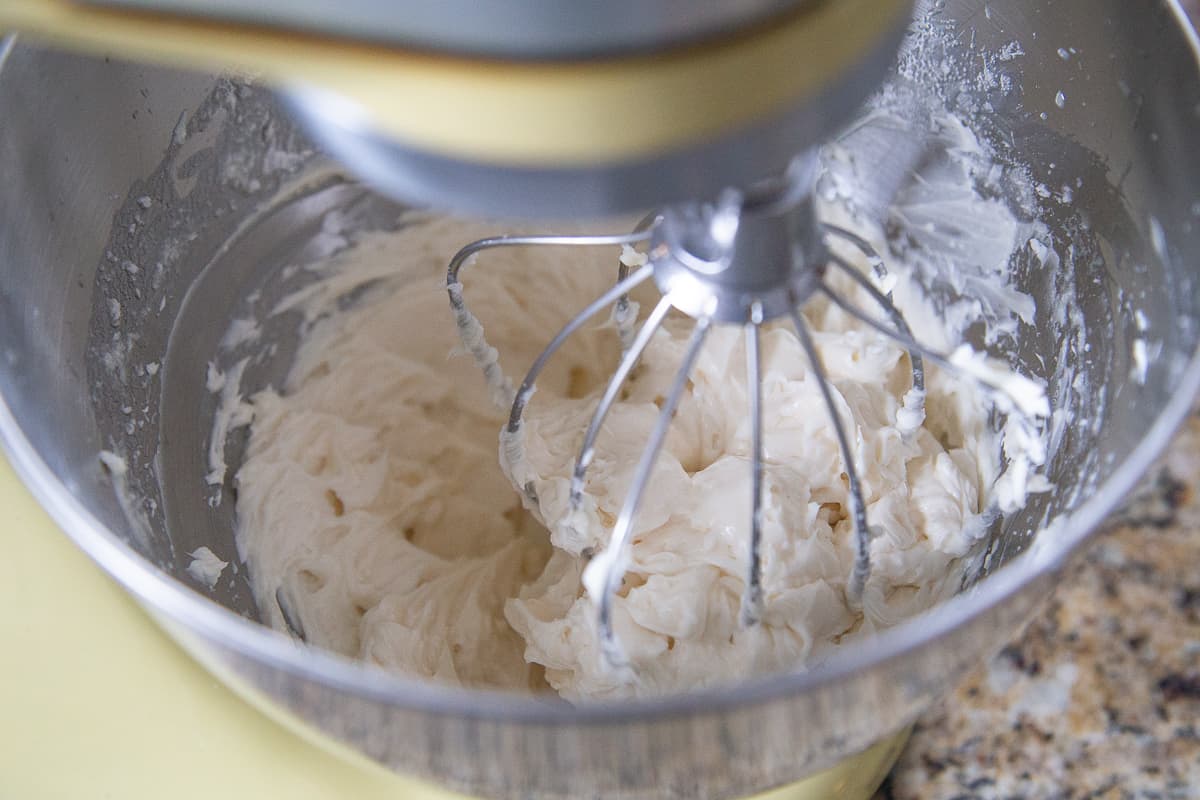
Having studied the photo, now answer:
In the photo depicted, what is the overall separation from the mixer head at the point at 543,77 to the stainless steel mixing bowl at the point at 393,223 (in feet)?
0.73

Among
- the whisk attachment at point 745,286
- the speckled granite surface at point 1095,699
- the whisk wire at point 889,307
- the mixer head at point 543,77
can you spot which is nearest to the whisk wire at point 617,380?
the whisk attachment at point 745,286

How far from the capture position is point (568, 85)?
344mm

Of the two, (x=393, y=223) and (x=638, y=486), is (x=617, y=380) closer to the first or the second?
(x=638, y=486)

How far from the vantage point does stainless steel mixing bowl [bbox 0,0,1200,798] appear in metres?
0.50

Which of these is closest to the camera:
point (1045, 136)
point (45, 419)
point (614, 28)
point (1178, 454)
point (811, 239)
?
point (614, 28)

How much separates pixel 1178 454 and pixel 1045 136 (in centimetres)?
32

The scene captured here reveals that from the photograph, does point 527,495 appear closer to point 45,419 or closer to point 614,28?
point 45,419

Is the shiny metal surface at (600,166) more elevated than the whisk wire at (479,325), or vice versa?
the shiny metal surface at (600,166)

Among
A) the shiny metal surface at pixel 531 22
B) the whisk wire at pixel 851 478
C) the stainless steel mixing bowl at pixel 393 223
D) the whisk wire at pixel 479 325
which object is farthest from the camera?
the whisk wire at pixel 479 325

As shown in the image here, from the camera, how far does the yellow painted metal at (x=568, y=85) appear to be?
13.6 inches

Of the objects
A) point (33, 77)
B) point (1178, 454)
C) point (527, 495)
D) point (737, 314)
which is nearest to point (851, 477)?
point (737, 314)

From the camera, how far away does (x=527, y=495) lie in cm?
86

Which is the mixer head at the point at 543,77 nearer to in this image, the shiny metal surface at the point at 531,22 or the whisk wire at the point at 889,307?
the shiny metal surface at the point at 531,22

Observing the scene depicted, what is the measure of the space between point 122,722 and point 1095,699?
69 cm
